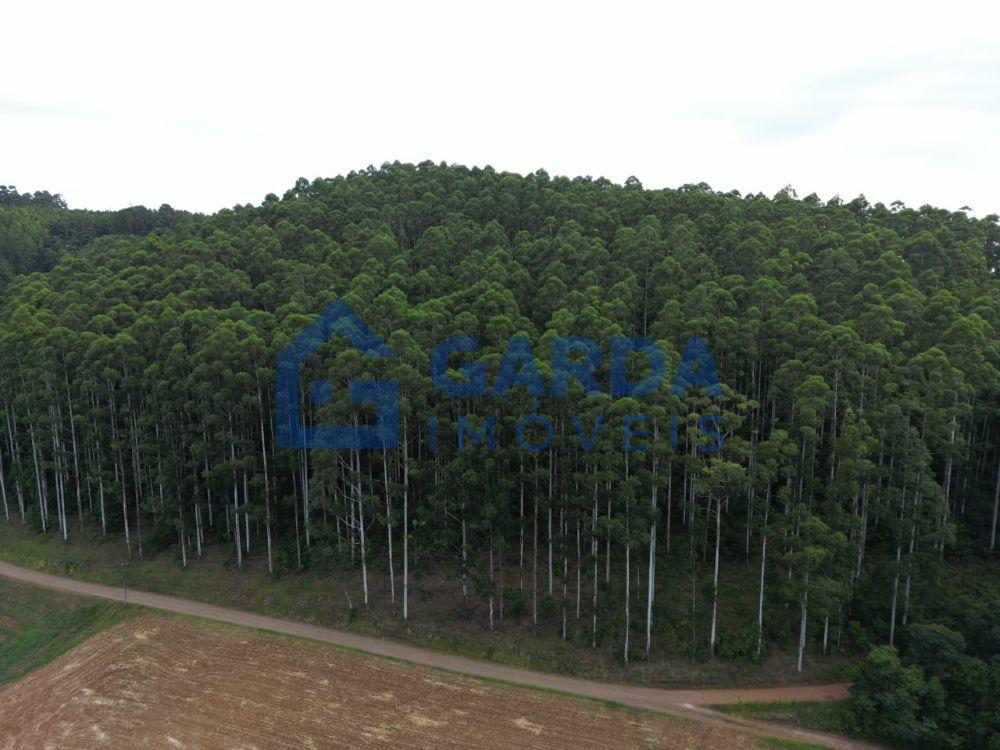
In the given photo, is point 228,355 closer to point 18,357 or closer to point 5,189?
point 18,357

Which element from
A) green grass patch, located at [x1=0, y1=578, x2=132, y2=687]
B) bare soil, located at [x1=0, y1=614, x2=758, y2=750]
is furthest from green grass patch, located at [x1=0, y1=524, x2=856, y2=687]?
bare soil, located at [x1=0, y1=614, x2=758, y2=750]

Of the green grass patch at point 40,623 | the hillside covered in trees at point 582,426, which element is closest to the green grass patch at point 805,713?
the hillside covered in trees at point 582,426

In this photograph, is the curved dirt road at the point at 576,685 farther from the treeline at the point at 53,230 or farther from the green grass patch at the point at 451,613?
the treeline at the point at 53,230

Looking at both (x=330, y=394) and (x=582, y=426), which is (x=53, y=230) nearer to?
(x=330, y=394)

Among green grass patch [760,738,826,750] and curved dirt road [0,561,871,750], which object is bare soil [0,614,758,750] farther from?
curved dirt road [0,561,871,750]

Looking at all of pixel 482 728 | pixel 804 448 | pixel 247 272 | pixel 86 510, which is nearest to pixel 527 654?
pixel 482 728
